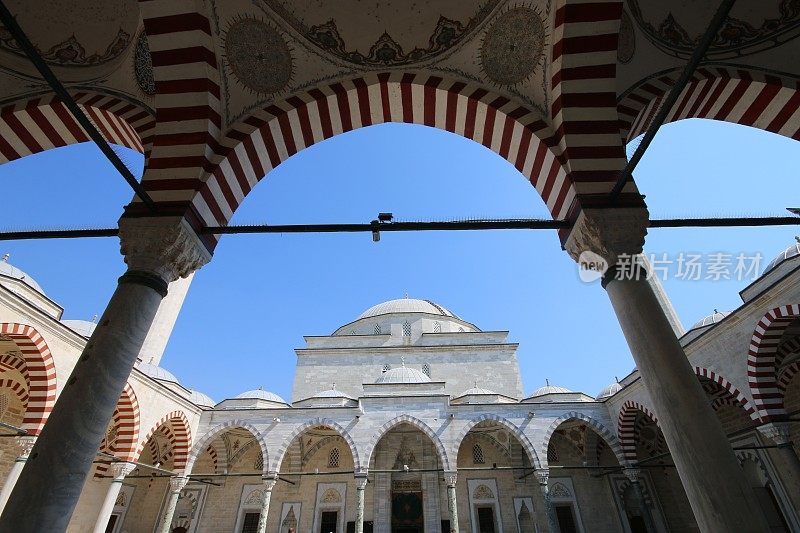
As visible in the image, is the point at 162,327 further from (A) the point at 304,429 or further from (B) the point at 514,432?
(B) the point at 514,432

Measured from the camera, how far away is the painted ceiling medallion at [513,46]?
3953 millimetres

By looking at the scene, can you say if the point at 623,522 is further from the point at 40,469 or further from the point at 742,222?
the point at 40,469

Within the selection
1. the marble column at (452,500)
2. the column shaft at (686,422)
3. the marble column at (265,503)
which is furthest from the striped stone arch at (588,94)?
the marble column at (265,503)

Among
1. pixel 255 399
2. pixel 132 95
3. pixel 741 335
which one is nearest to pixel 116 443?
pixel 255 399

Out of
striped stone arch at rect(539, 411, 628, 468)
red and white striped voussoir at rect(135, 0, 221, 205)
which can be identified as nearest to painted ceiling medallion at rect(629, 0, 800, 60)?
red and white striped voussoir at rect(135, 0, 221, 205)

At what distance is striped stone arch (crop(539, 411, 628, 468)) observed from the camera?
12.7 metres

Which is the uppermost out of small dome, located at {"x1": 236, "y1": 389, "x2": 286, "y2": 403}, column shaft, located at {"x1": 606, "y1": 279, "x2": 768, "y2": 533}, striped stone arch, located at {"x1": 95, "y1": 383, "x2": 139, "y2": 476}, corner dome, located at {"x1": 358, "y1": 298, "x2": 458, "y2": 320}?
corner dome, located at {"x1": 358, "y1": 298, "x2": 458, "y2": 320}

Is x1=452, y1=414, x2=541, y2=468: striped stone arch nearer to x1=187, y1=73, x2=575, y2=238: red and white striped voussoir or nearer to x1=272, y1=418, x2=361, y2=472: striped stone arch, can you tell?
x1=272, y1=418, x2=361, y2=472: striped stone arch

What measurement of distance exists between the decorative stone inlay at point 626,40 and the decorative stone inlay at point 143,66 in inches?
183

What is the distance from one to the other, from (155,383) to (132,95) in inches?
378

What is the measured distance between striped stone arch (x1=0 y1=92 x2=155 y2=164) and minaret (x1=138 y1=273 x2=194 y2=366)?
1009 centimetres

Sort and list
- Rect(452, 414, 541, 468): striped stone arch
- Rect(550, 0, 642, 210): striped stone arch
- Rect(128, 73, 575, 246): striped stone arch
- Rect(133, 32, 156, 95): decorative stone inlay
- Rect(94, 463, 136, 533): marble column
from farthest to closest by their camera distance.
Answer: Rect(452, 414, 541, 468): striped stone arch
Rect(94, 463, 136, 533): marble column
Rect(133, 32, 156, 95): decorative stone inlay
Rect(128, 73, 575, 246): striped stone arch
Rect(550, 0, 642, 210): striped stone arch

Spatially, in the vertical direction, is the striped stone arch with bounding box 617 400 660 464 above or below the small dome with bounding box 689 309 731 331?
below

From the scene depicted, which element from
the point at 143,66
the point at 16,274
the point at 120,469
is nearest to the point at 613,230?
the point at 143,66
